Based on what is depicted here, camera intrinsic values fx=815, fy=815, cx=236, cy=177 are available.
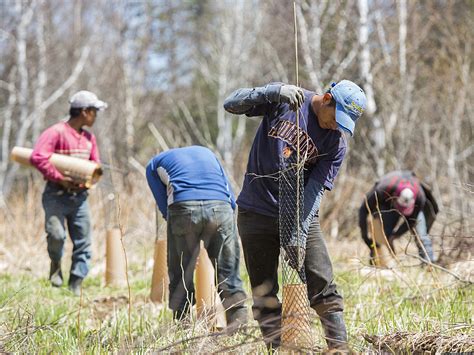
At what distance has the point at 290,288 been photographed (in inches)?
153

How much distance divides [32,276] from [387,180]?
378 centimetres

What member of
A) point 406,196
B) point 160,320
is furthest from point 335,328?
point 406,196

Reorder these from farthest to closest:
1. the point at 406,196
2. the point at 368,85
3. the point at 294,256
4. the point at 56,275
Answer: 1. the point at 368,85
2. the point at 406,196
3. the point at 56,275
4. the point at 294,256

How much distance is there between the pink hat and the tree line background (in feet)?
1.75

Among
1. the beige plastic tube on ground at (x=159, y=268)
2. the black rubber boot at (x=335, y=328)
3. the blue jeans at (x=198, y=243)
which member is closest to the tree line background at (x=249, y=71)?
the black rubber boot at (x=335, y=328)

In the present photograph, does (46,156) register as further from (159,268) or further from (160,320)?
(160,320)

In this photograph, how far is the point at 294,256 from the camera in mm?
4141

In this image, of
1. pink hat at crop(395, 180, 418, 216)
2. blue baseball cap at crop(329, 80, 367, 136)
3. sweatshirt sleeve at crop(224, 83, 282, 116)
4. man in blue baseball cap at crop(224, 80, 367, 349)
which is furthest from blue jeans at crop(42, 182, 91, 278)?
blue baseball cap at crop(329, 80, 367, 136)

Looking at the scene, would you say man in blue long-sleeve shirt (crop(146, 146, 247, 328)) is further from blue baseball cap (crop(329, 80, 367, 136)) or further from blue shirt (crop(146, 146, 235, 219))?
blue baseball cap (crop(329, 80, 367, 136))

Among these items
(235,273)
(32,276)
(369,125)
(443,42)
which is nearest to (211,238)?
(235,273)

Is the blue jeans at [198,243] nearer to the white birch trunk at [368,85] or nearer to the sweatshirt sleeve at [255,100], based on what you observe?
the sweatshirt sleeve at [255,100]

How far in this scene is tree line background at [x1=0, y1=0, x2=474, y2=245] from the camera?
12891mm

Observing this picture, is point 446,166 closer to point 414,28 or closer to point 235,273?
point 414,28

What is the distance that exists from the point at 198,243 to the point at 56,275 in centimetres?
262
